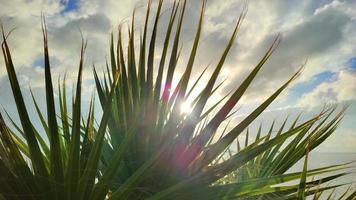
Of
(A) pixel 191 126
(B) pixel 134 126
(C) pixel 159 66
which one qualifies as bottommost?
(B) pixel 134 126

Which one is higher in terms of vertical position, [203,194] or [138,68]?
[138,68]

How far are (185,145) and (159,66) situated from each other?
2.06 ft

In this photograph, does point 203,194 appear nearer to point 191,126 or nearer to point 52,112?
point 191,126

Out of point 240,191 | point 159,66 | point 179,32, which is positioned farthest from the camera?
point 159,66

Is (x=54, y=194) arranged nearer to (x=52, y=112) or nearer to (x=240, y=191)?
(x=52, y=112)

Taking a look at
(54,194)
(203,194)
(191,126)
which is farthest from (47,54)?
(203,194)

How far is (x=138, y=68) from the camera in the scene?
8.49 feet

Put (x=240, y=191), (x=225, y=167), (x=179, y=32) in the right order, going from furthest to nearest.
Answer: (x=179, y=32)
(x=225, y=167)
(x=240, y=191)

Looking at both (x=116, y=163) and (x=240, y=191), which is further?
(x=240, y=191)

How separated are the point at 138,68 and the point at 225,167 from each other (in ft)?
3.21

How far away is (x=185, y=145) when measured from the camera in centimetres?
199

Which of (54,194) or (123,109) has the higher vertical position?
(123,109)

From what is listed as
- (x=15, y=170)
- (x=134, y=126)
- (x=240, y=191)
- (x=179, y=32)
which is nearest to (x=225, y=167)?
(x=240, y=191)

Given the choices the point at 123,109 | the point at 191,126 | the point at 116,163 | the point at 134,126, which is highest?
the point at 123,109
